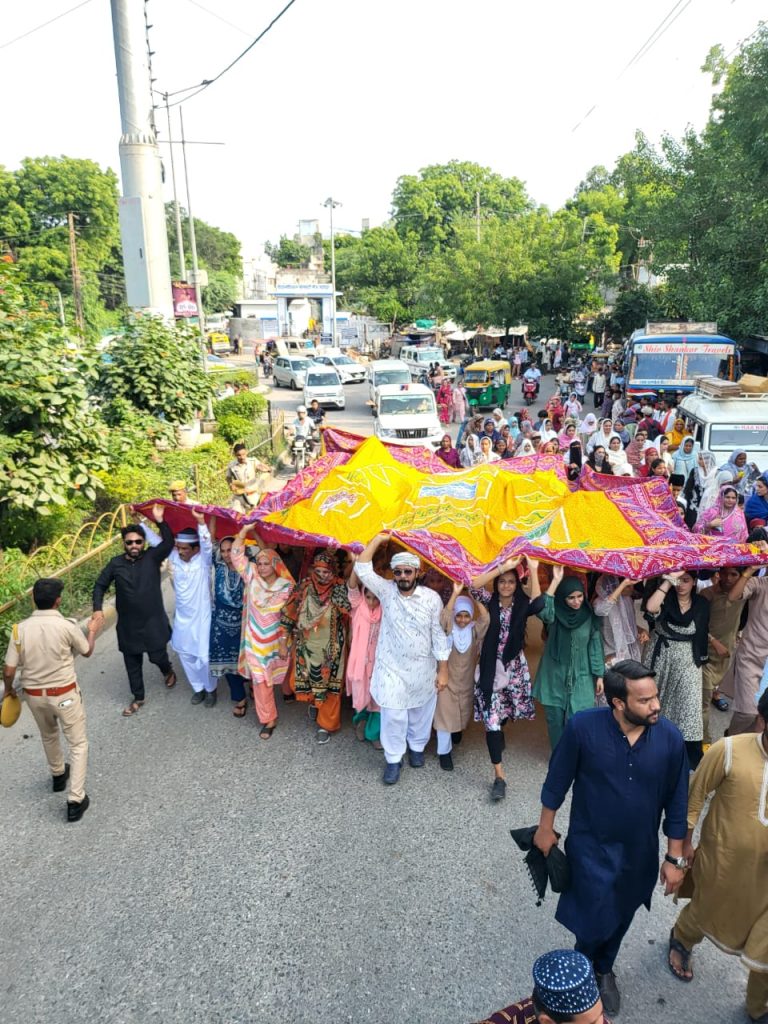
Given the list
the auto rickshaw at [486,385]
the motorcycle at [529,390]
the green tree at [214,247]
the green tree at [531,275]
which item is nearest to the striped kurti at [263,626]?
the auto rickshaw at [486,385]

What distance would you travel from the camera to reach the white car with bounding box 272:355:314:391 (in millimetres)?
34156

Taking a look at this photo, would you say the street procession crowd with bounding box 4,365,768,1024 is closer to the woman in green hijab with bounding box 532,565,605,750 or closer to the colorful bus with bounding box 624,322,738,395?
the woman in green hijab with bounding box 532,565,605,750

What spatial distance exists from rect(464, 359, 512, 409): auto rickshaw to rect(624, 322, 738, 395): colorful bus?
6184 millimetres

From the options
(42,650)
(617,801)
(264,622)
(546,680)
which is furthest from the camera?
(264,622)

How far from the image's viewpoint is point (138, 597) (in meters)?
6.10

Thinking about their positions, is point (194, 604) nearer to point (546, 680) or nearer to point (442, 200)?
point (546, 680)

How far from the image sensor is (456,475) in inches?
286

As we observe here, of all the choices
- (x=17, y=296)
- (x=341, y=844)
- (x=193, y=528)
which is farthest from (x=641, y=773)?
(x=17, y=296)

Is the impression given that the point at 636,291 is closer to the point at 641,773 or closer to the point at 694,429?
the point at 694,429

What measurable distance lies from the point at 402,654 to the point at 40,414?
538 centimetres

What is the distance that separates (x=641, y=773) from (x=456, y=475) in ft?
14.5

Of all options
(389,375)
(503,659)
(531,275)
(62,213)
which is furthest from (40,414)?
(62,213)

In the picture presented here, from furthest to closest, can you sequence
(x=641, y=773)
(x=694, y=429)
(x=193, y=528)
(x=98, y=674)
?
(x=694, y=429) < (x=98, y=674) < (x=193, y=528) < (x=641, y=773)

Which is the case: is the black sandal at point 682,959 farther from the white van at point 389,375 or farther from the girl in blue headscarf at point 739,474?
the white van at point 389,375
